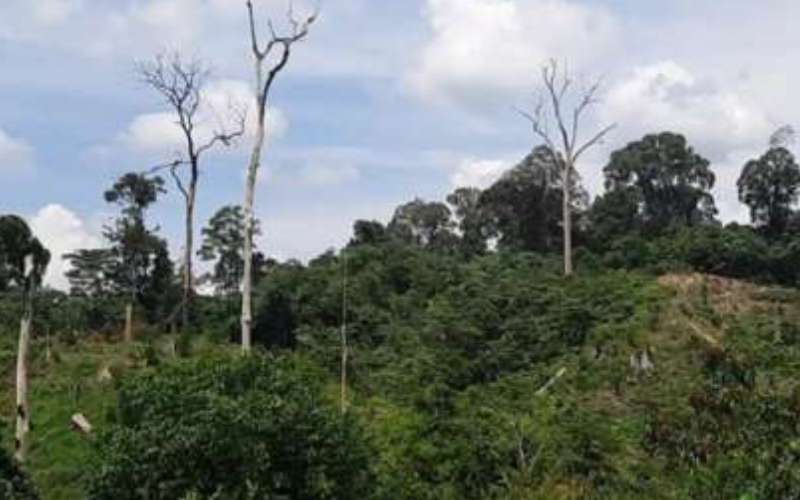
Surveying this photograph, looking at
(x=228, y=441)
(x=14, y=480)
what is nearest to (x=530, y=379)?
(x=228, y=441)

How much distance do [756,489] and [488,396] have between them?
1030 cm

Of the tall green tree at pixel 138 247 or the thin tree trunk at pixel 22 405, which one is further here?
the tall green tree at pixel 138 247

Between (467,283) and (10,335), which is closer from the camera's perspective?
(10,335)

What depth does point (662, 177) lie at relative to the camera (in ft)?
170

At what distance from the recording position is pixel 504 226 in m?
50.9

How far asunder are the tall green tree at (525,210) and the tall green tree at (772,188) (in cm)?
661

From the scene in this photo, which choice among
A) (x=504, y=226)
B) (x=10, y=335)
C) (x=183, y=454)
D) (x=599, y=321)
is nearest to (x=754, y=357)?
(x=599, y=321)

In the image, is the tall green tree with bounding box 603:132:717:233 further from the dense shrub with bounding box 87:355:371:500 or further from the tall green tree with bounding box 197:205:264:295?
the dense shrub with bounding box 87:355:371:500

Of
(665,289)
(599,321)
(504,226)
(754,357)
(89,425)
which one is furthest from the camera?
(504,226)

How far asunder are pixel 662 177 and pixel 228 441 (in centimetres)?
3902

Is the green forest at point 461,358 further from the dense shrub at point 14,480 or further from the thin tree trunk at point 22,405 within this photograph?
the thin tree trunk at point 22,405

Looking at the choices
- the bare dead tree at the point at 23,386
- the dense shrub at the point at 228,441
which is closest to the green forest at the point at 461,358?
the dense shrub at the point at 228,441

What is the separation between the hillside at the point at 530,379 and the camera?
20.3m

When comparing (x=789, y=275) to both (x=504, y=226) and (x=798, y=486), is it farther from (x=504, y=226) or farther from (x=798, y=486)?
(x=798, y=486)
